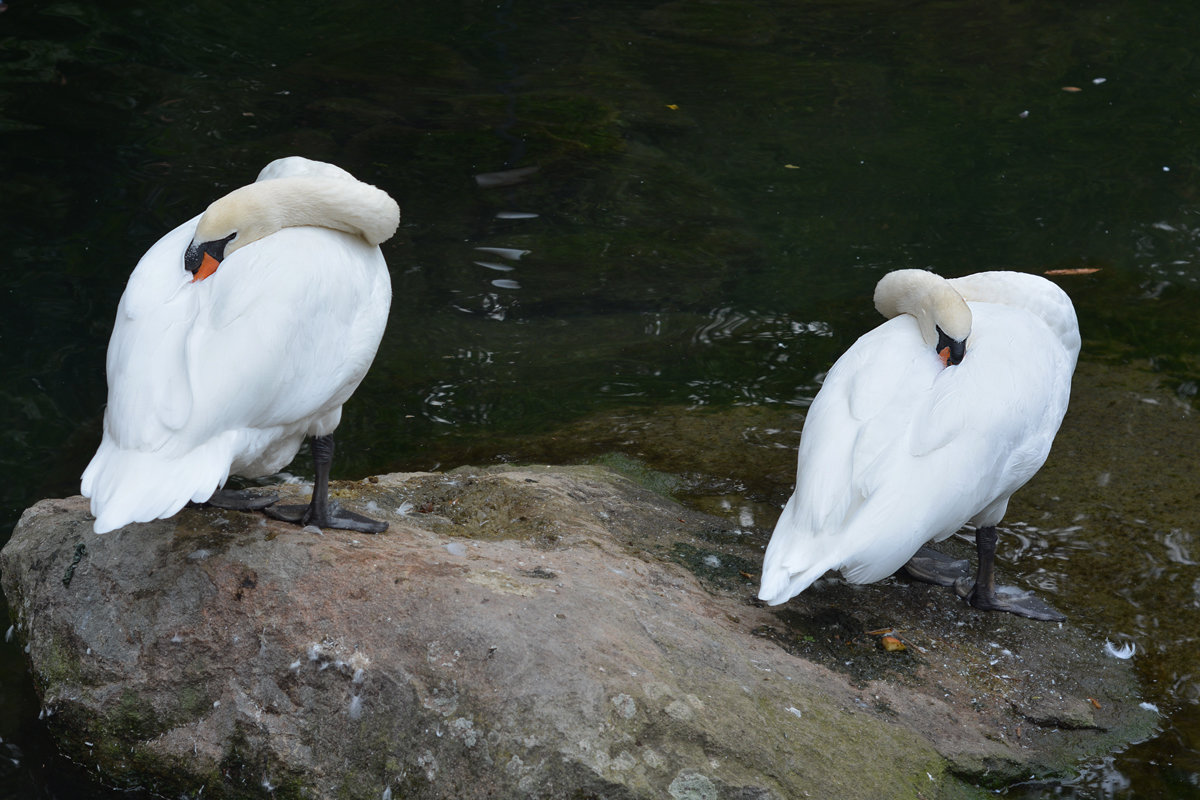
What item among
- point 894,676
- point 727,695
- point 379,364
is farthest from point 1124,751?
point 379,364

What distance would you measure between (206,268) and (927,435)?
227cm

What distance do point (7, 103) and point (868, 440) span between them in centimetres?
843

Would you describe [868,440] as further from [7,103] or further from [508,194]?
[7,103]

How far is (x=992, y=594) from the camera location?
4.09 meters

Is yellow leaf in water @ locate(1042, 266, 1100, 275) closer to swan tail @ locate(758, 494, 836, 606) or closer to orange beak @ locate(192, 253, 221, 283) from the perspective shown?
swan tail @ locate(758, 494, 836, 606)

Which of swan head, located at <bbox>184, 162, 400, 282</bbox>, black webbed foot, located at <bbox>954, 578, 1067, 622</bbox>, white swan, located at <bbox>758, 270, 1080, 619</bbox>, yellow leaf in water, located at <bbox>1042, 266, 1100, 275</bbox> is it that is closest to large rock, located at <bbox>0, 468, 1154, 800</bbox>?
black webbed foot, located at <bbox>954, 578, 1067, 622</bbox>

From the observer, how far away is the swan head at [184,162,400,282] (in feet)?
12.0

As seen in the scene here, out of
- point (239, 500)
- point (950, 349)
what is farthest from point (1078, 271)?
point (239, 500)

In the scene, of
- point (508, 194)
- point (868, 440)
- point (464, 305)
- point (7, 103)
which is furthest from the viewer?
point (7, 103)

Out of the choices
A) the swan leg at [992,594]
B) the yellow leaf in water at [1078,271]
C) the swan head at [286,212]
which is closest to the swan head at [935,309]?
the swan leg at [992,594]

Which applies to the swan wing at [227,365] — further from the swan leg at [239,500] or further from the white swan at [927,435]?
the white swan at [927,435]

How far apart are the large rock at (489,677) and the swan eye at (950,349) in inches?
34.8

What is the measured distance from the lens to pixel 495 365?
6.37 m

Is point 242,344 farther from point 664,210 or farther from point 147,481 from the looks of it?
point 664,210
